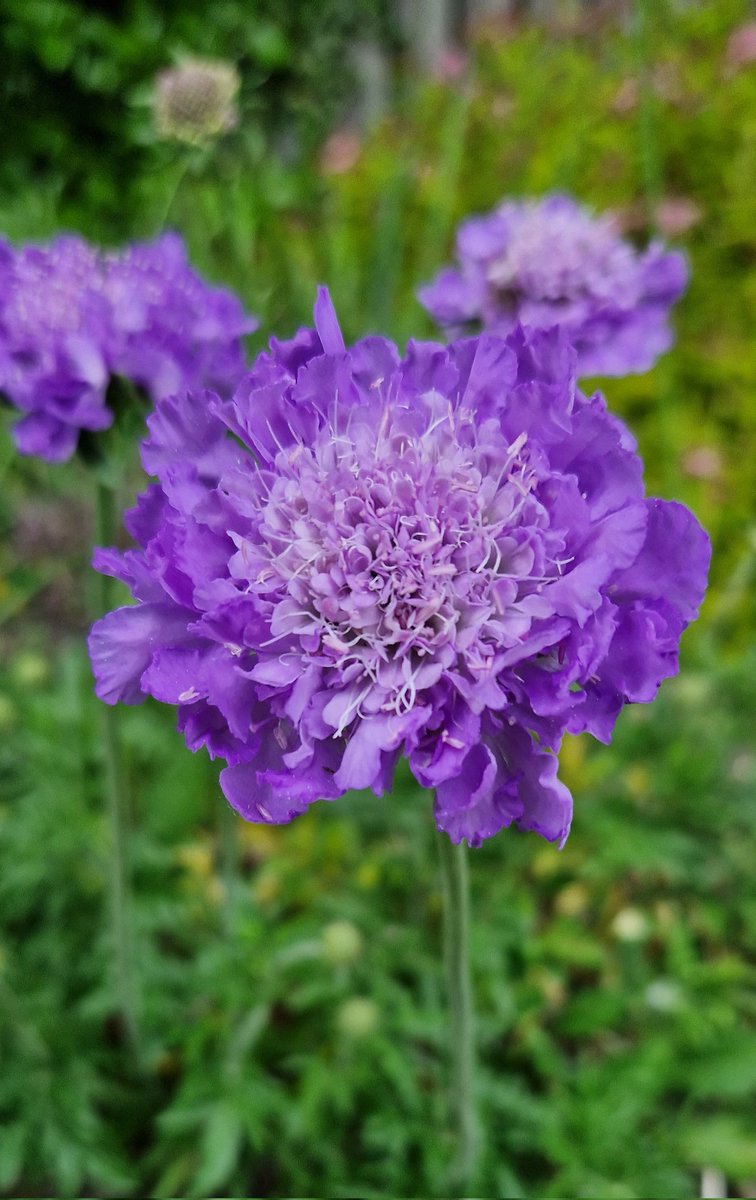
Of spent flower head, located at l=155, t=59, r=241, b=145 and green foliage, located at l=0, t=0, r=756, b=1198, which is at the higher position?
spent flower head, located at l=155, t=59, r=241, b=145

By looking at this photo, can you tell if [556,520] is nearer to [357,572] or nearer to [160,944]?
[357,572]

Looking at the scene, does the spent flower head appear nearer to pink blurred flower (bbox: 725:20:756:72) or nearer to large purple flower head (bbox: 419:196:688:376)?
large purple flower head (bbox: 419:196:688:376)

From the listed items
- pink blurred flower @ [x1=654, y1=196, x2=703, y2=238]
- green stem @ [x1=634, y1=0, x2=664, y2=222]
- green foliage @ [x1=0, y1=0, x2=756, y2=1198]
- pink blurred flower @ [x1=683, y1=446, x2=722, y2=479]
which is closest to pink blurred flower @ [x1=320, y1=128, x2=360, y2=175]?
green foliage @ [x1=0, y1=0, x2=756, y2=1198]

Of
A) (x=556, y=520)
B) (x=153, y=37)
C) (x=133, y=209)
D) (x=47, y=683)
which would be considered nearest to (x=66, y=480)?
(x=47, y=683)

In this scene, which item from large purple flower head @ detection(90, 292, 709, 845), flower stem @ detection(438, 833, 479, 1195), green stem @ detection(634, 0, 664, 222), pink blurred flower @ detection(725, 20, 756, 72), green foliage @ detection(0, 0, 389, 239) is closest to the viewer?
large purple flower head @ detection(90, 292, 709, 845)

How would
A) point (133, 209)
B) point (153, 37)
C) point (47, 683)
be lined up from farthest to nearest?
point (133, 209)
point (153, 37)
point (47, 683)

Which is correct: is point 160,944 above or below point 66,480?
below

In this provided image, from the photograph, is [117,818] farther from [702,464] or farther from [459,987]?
[702,464]
